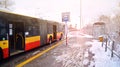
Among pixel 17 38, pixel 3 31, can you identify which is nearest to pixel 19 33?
pixel 17 38

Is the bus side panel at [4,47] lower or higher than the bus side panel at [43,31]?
lower

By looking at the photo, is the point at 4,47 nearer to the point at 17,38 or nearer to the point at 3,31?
the point at 3,31

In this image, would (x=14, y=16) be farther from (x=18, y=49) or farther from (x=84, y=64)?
(x=84, y=64)

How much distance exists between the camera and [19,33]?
5.98 m

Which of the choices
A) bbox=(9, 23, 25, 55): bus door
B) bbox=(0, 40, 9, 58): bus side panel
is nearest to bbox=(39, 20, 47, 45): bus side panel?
bbox=(9, 23, 25, 55): bus door

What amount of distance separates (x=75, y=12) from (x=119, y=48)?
233cm

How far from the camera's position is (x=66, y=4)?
6199 millimetres

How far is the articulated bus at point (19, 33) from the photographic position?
188 inches

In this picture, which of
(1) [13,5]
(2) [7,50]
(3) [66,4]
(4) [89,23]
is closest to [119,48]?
(4) [89,23]

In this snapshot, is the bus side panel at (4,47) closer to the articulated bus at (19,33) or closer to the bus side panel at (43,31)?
the articulated bus at (19,33)

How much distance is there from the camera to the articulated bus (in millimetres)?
4766

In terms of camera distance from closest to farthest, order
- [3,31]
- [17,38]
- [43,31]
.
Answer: [3,31]
[17,38]
[43,31]

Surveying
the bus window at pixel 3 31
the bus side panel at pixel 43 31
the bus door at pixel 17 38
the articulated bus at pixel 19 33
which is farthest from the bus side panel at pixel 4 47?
the bus side panel at pixel 43 31

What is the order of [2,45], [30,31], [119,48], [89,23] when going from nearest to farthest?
[119,48] → [2,45] → [89,23] → [30,31]
